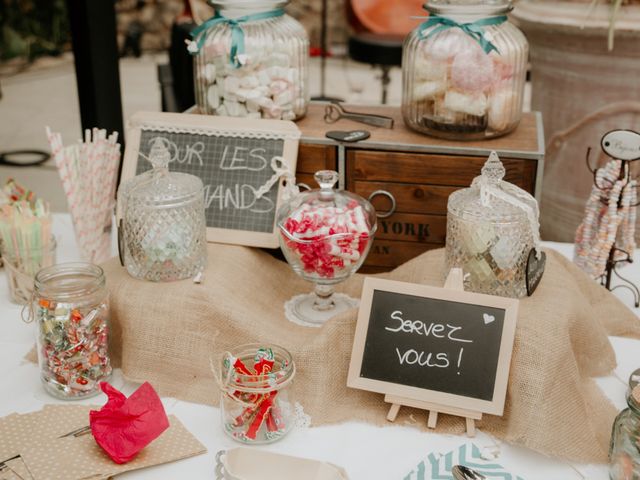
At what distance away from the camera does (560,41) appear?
269cm

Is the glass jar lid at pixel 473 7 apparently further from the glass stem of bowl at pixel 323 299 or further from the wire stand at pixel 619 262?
the glass stem of bowl at pixel 323 299

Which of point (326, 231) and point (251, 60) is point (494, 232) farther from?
point (251, 60)

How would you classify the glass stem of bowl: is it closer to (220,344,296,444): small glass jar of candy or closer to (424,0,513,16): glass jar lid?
(220,344,296,444): small glass jar of candy

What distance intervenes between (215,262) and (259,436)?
1.46 ft

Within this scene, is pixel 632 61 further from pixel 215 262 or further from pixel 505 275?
pixel 215 262

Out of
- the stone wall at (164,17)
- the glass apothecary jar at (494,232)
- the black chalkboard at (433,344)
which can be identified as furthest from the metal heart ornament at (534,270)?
the stone wall at (164,17)

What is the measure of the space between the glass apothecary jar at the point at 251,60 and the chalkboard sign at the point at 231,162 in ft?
0.19

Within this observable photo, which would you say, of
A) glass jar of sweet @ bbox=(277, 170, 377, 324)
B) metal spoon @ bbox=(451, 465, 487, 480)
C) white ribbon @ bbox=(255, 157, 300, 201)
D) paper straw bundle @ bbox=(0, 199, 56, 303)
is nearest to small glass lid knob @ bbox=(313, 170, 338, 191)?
glass jar of sweet @ bbox=(277, 170, 377, 324)

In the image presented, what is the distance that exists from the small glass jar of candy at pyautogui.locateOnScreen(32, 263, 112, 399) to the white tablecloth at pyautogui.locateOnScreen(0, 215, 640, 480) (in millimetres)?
38

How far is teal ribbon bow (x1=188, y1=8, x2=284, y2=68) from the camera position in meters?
1.64

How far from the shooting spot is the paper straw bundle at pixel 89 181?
1.69 m

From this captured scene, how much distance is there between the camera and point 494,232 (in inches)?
51.8

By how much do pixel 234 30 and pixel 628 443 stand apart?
3.75ft

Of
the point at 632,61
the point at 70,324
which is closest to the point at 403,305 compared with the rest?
→ the point at 70,324
